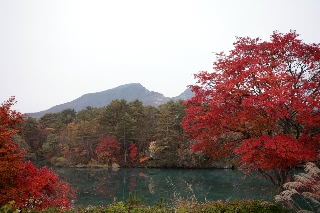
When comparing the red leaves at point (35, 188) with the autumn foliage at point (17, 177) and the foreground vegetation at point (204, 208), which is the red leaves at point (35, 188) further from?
the foreground vegetation at point (204, 208)

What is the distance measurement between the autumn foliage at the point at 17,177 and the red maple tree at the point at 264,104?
6241 millimetres

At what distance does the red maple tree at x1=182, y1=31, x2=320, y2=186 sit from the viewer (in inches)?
351

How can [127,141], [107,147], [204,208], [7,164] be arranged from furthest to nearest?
[127,141] < [107,147] < [7,164] < [204,208]

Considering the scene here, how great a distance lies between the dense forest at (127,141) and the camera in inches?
1905

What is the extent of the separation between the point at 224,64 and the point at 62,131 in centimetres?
5635

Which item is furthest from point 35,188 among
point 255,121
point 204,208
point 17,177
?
point 255,121

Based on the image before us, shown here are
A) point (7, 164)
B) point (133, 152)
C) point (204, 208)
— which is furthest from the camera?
point (133, 152)

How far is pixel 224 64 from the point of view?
36.2ft

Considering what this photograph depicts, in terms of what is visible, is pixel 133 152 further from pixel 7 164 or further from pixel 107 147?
pixel 7 164

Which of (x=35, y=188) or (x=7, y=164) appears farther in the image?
(x=35, y=188)

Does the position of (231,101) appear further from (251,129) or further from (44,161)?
(44,161)

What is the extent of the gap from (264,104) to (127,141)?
4574 cm

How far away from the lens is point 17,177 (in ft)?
34.0

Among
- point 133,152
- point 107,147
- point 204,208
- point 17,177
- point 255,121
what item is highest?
point 255,121
